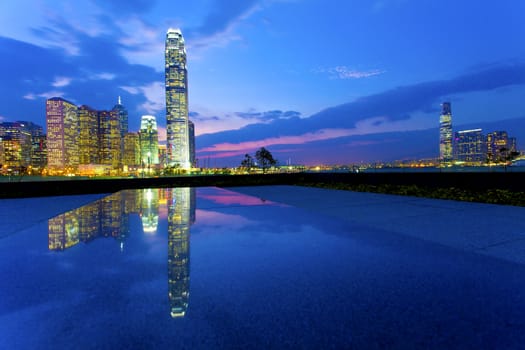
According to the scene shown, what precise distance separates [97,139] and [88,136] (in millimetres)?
5679

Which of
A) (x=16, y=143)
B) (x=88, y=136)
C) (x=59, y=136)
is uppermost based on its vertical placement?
(x=88, y=136)

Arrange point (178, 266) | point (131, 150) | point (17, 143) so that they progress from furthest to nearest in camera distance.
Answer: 1. point (131, 150)
2. point (17, 143)
3. point (178, 266)

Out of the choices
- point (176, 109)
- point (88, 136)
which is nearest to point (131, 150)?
point (88, 136)

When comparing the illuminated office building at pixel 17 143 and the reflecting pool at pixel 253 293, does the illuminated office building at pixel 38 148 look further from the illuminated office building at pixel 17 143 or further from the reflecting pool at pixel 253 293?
the reflecting pool at pixel 253 293

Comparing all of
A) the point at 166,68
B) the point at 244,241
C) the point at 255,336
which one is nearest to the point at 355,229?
the point at 244,241

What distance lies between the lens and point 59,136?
162 m

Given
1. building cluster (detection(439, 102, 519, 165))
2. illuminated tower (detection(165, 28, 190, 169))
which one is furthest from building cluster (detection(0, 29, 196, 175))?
building cluster (detection(439, 102, 519, 165))

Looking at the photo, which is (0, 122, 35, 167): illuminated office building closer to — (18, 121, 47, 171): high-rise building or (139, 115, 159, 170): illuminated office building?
(18, 121, 47, 171): high-rise building

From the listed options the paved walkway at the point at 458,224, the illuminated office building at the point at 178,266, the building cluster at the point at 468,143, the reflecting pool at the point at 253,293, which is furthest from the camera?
the building cluster at the point at 468,143

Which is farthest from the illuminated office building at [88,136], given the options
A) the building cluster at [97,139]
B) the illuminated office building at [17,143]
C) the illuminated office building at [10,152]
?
the illuminated office building at [10,152]

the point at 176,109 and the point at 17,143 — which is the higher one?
the point at 176,109

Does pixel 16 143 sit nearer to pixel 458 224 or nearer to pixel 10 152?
pixel 10 152

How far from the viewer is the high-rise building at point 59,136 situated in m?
160

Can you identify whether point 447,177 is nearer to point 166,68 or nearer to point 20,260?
point 20,260
